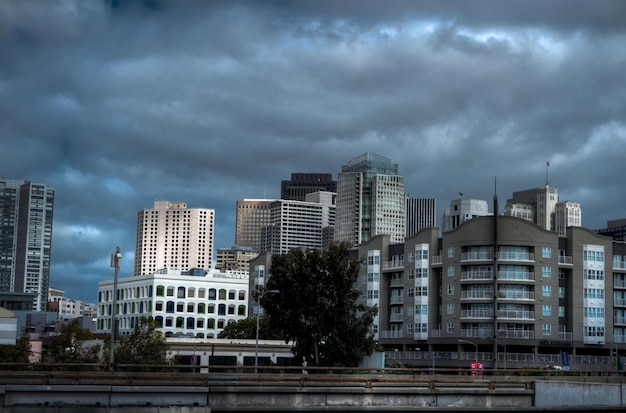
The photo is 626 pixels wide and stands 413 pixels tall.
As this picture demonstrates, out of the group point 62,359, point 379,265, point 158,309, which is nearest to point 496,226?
point 379,265

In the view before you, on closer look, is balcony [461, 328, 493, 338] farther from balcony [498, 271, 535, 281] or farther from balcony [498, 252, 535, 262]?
balcony [498, 252, 535, 262]

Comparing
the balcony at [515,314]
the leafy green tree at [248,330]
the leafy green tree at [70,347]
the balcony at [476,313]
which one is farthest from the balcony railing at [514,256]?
the leafy green tree at [70,347]

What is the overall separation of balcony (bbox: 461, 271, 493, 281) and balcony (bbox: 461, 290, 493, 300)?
6.62ft

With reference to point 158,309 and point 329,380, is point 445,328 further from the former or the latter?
point 329,380

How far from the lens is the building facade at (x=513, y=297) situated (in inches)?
5512

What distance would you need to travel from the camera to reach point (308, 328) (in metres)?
90.4

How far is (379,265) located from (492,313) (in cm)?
Result: 2761

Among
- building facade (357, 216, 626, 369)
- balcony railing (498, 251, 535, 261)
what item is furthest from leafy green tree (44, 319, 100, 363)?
balcony railing (498, 251, 535, 261)

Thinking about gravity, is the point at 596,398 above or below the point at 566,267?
below

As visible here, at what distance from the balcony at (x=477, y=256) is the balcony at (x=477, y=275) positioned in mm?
1980

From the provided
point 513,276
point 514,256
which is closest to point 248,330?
point 513,276

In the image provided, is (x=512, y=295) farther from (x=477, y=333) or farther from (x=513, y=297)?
(x=477, y=333)

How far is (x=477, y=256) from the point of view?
467ft

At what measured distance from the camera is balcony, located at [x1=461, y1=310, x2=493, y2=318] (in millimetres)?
140250
